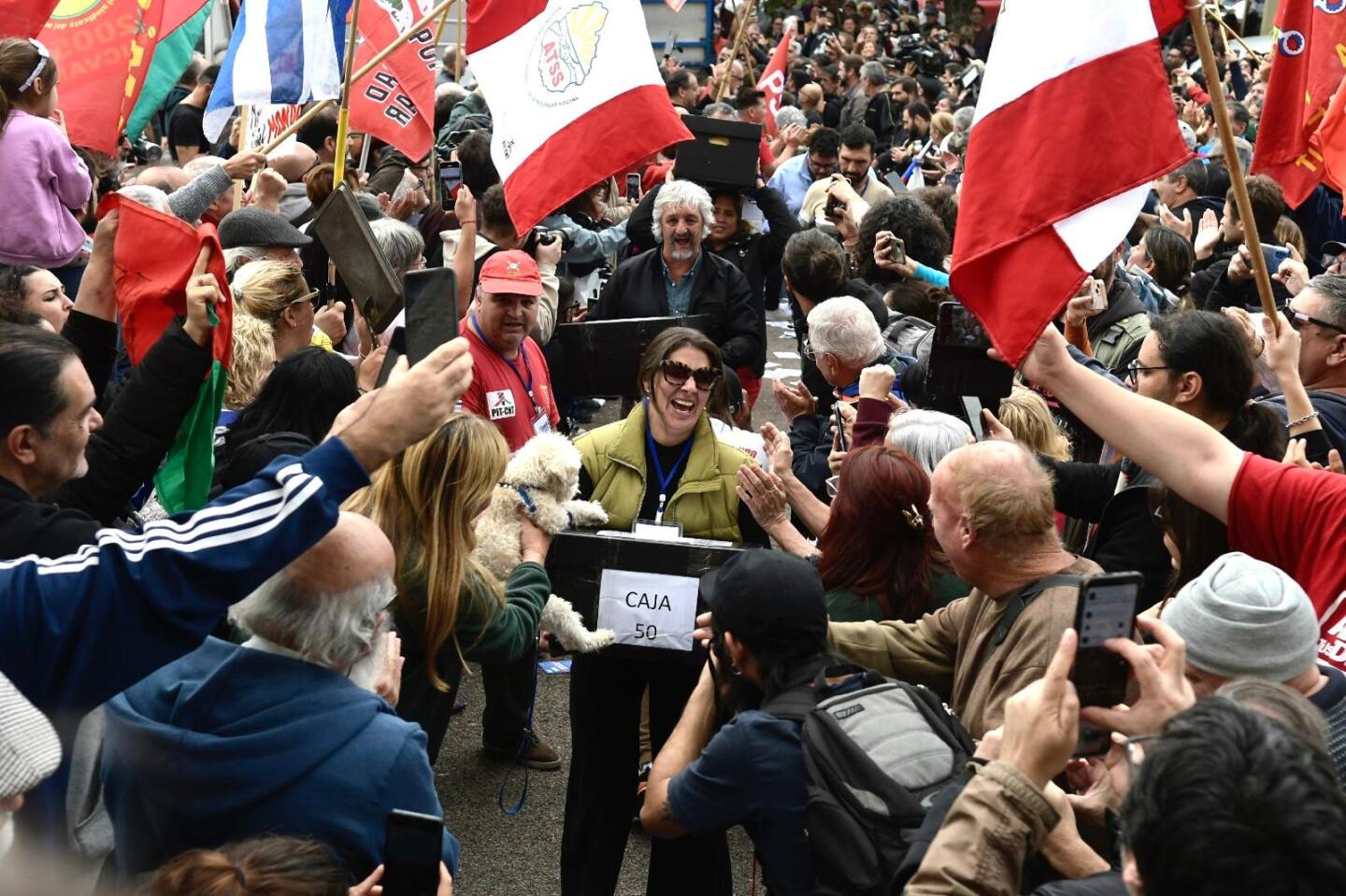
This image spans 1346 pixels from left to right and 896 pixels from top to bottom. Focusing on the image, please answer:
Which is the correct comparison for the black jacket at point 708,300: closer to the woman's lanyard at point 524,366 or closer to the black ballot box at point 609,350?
the black ballot box at point 609,350

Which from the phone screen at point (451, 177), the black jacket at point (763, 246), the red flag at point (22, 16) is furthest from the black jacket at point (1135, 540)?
the red flag at point (22, 16)

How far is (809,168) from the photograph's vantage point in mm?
11727

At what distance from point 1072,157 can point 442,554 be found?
1.83m

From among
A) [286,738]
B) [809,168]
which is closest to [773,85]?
[809,168]

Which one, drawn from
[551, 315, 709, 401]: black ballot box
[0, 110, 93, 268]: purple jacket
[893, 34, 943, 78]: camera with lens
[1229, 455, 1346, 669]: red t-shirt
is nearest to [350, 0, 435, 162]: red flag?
[0, 110, 93, 268]: purple jacket

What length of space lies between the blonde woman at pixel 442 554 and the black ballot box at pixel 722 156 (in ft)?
15.0

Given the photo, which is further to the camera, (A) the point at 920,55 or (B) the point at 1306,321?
(A) the point at 920,55

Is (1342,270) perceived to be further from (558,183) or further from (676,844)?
(676,844)

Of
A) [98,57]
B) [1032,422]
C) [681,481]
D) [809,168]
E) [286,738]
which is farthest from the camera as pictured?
[809,168]

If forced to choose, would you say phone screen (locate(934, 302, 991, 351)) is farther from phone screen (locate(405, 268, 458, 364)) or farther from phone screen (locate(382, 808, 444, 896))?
phone screen (locate(382, 808, 444, 896))

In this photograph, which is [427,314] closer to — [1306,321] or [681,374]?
[681,374]

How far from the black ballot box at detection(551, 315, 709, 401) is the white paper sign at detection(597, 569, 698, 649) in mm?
2054

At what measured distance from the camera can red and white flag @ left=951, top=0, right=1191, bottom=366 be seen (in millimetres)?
3586

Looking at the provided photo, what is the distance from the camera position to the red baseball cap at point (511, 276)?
5.50 m
